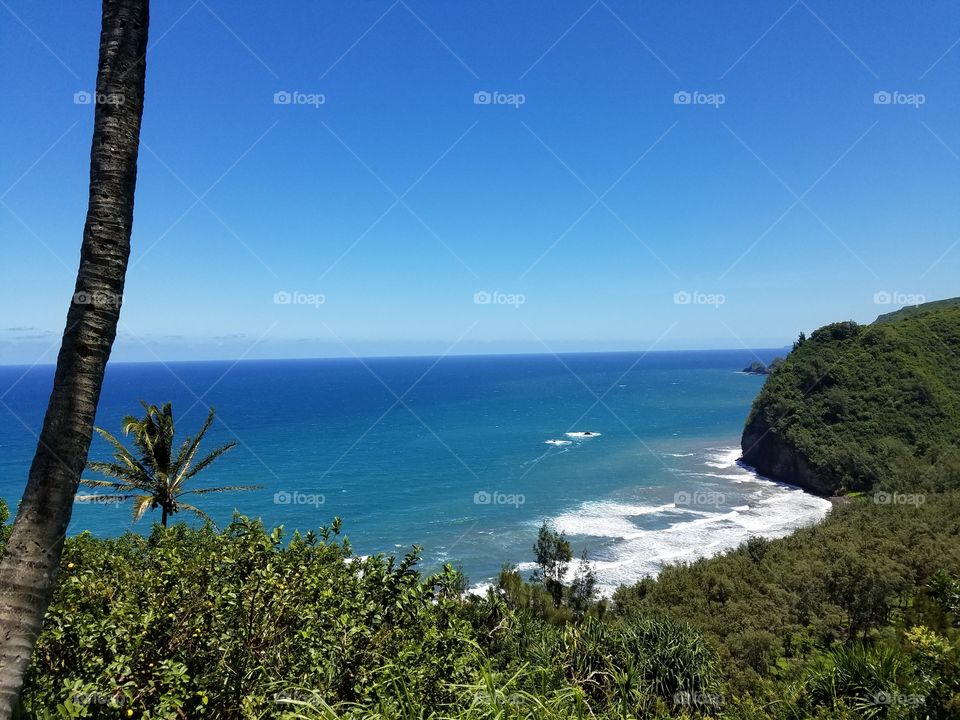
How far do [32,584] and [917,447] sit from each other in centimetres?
7031

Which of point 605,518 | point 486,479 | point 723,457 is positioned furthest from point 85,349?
point 723,457

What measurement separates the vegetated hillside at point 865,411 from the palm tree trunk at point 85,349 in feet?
184

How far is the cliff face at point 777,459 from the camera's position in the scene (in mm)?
56369

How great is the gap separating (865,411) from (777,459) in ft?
36.3

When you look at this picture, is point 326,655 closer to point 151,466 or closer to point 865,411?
point 151,466

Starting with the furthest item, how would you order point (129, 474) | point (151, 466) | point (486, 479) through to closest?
point (486, 479)
point (151, 466)
point (129, 474)

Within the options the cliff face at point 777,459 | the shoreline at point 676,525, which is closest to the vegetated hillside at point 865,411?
the cliff face at point 777,459

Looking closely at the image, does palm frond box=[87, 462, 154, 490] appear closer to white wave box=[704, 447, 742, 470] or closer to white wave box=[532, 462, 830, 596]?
white wave box=[532, 462, 830, 596]

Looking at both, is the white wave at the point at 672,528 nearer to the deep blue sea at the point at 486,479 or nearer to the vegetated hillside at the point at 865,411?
the deep blue sea at the point at 486,479

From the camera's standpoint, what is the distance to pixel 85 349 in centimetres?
362

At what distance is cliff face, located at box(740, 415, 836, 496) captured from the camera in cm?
5637

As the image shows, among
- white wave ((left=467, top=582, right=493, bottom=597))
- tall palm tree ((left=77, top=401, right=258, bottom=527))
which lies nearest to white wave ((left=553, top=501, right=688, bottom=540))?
white wave ((left=467, top=582, right=493, bottom=597))

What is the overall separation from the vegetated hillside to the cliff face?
0.12m

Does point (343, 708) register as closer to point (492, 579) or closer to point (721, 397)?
point (492, 579)
